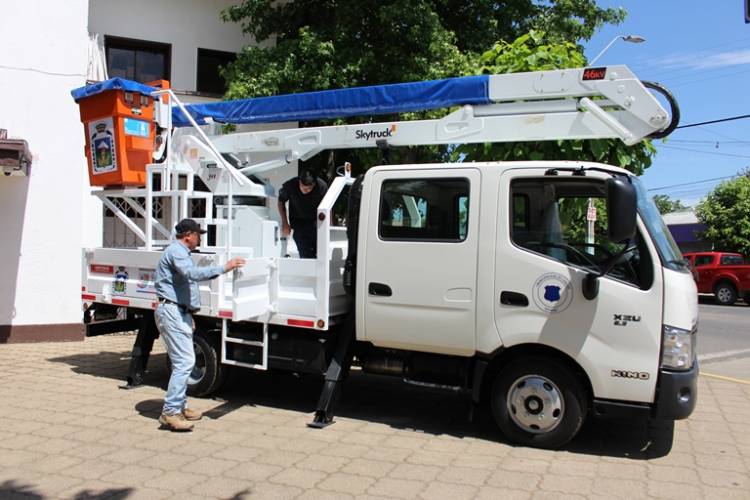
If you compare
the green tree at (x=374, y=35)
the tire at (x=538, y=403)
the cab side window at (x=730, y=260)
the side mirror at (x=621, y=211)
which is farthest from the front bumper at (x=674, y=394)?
the cab side window at (x=730, y=260)

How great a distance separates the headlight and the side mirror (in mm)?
808

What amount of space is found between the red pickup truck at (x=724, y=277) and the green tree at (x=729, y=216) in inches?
165

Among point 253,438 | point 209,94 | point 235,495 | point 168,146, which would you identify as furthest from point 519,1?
point 235,495

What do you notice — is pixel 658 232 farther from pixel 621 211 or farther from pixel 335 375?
pixel 335 375

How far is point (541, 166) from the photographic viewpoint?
5.21 metres

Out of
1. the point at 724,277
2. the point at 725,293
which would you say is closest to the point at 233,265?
the point at 724,277

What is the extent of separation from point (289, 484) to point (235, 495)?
1.24 feet

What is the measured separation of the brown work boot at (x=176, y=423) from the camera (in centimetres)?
552

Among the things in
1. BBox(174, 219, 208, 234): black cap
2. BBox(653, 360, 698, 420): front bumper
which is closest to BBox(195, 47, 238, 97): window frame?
BBox(174, 219, 208, 234): black cap

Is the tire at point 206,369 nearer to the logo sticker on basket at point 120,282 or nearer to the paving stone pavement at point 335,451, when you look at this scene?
the paving stone pavement at point 335,451

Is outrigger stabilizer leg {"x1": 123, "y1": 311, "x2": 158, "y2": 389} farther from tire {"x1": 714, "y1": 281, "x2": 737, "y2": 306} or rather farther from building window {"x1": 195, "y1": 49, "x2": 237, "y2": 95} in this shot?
tire {"x1": 714, "y1": 281, "x2": 737, "y2": 306}

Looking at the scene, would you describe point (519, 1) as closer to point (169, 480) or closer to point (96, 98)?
point (96, 98)

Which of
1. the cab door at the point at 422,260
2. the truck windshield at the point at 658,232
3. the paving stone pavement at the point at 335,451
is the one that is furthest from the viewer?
the cab door at the point at 422,260

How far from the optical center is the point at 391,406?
6.57 meters
